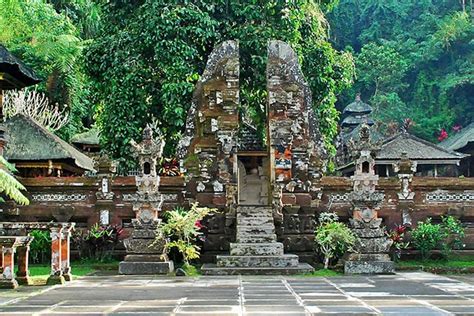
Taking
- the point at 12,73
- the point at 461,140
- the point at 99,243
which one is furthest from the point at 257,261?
the point at 461,140

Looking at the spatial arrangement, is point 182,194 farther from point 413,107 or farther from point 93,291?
point 413,107

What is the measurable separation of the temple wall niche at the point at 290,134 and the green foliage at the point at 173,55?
121 inches

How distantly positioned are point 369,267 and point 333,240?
1125mm

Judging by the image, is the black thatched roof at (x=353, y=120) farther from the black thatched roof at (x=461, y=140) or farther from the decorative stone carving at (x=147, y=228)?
the decorative stone carving at (x=147, y=228)

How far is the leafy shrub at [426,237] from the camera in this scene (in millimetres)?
16516

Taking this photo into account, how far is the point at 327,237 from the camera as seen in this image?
15148mm

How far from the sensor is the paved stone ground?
8.47 meters

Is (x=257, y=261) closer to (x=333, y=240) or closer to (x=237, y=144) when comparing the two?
(x=333, y=240)

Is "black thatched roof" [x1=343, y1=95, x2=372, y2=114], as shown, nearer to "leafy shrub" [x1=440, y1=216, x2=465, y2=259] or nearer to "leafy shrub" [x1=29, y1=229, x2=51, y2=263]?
"leafy shrub" [x1=440, y1=216, x2=465, y2=259]

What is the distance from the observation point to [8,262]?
37.3ft

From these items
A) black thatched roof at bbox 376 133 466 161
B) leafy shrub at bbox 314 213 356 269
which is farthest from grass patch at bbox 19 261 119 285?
black thatched roof at bbox 376 133 466 161

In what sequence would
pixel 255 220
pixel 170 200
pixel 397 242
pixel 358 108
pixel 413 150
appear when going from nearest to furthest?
pixel 255 220
pixel 397 242
pixel 170 200
pixel 413 150
pixel 358 108

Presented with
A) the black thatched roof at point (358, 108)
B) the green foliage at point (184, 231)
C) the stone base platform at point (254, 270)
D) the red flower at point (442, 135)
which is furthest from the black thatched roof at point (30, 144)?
the black thatched roof at point (358, 108)

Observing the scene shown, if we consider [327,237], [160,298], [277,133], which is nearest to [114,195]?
[277,133]
